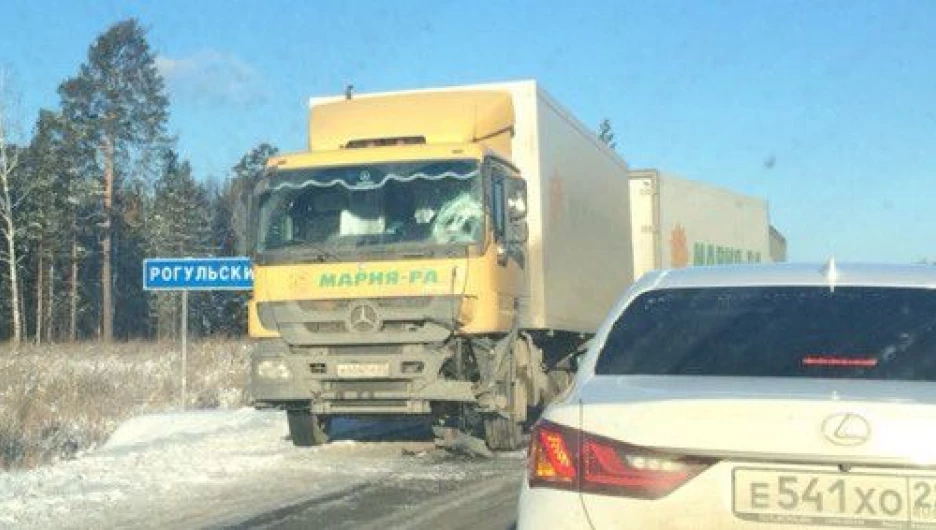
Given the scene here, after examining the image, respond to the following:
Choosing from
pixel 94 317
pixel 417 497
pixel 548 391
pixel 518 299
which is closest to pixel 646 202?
pixel 548 391

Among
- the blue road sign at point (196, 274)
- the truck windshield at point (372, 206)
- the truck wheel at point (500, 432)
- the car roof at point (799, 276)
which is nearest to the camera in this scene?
the car roof at point (799, 276)

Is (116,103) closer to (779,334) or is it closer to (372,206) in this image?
(372,206)

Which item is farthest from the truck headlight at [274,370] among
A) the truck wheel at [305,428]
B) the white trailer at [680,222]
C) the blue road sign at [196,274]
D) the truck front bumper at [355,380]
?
the white trailer at [680,222]

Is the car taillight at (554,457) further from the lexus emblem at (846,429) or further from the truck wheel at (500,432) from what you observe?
the truck wheel at (500,432)

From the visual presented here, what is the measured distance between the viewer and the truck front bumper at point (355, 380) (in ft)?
39.0

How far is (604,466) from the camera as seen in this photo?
149 inches

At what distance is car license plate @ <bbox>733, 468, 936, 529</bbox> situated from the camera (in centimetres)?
345

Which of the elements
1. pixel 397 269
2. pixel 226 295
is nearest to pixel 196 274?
pixel 397 269

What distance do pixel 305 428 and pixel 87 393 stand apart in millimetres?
9360

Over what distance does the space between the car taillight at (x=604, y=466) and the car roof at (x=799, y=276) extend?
1117mm

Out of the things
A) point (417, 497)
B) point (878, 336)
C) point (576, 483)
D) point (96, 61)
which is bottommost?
point (417, 497)

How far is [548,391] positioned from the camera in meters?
14.9

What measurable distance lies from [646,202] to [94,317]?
71.0 meters

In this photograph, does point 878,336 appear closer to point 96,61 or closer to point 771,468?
point 771,468
